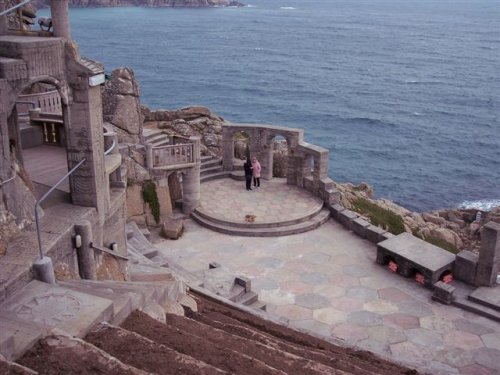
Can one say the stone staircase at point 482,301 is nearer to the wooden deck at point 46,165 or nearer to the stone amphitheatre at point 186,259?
the stone amphitheatre at point 186,259

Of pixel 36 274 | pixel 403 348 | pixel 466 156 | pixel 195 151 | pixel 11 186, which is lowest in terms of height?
pixel 466 156

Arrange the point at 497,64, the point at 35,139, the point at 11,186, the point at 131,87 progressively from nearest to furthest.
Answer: the point at 11,186 → the point at 35,139 → the point at 131,87 → the point at 497,64

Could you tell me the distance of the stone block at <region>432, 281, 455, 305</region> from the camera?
18.5 metres

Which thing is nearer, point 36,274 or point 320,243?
point 36,274

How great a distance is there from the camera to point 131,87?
30969 mm

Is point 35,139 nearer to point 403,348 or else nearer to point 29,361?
point 29,361

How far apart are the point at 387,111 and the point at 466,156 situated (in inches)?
769

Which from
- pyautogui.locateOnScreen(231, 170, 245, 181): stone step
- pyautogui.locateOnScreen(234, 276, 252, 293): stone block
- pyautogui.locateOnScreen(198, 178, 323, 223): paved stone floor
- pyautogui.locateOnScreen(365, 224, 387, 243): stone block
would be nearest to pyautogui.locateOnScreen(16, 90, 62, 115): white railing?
pyautogui.locateOnScreen(234, 276, 252, 293): stone block

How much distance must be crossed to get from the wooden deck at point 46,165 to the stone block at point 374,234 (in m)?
13.0

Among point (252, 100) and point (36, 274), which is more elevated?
point (36, 274)

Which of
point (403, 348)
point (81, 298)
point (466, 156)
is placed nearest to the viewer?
point (81, 298)

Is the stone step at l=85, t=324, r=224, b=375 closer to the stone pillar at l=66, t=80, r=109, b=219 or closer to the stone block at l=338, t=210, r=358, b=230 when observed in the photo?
the stone pillar at l=66, t=80, r=109, b=219

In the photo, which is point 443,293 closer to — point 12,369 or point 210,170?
point 210,170

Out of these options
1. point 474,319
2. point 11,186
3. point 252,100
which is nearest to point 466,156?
point 252,100
